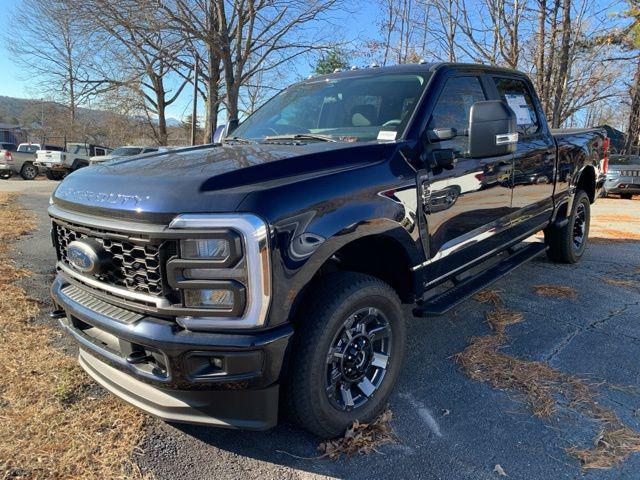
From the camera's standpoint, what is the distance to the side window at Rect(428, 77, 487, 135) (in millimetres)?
3020

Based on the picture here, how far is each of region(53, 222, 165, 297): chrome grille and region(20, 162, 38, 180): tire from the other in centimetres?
2484

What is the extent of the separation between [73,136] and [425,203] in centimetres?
4702

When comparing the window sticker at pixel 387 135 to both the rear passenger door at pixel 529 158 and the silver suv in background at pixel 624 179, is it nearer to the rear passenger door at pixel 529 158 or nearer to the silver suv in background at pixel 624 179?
the rear passenger door at pixel 529 158

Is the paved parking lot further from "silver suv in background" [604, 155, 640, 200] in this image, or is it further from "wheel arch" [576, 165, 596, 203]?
"silver suv in background" [604, 155, 640, 200]

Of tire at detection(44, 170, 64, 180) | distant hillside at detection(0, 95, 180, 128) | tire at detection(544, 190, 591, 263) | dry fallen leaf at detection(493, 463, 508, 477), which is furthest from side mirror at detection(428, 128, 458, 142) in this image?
distant hillside at detection(0, 95, 180, 128)

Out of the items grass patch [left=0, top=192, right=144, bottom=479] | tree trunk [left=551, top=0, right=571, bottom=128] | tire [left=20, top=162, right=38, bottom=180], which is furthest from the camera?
tire [left=20, top=162, right=38, bottom=180]

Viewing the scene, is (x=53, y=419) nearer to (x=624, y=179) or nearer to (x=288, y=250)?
(x=288, y=250)

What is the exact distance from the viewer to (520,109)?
4.22m

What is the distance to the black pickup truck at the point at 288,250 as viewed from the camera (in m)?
1.89

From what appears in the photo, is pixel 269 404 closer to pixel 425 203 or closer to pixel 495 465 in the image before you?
pixel 495 465

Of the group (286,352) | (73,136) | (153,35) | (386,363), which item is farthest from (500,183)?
(73,136)

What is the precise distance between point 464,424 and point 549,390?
0.70 metres

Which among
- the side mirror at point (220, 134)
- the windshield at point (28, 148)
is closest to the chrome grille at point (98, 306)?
the side mirror at point (220, 134)

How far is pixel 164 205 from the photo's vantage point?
1.90 metres
